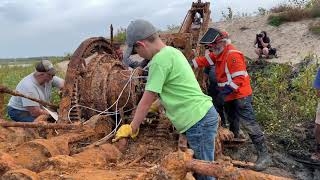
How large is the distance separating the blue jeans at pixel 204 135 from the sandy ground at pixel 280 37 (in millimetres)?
9118

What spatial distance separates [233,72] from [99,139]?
2.06m

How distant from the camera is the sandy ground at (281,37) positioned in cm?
1366

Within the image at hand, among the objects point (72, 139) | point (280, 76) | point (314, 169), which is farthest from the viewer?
point (280, 76)

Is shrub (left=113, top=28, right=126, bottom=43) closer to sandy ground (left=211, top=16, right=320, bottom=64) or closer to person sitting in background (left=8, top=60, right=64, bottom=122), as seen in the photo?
sandy ground (left=211, top=16, right=320, bottom=64)

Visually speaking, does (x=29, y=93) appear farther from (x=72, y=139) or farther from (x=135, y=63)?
(x=72, y=139)

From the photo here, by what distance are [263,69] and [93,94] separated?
21.7ft

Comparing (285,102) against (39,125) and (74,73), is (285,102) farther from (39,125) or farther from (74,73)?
(39,125)

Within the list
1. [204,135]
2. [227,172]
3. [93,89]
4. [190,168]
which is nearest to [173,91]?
[204,135]

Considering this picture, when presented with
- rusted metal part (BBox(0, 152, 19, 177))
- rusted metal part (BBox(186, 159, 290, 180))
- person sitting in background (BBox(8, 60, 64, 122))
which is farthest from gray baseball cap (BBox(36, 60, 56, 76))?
rusted metal part (BBox(186, 159, 290, 180))

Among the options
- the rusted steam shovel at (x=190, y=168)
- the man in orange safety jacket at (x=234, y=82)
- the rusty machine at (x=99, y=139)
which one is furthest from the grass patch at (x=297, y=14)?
the rusted steam shovel at (x=190, y=168)

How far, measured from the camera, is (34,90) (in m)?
7.26

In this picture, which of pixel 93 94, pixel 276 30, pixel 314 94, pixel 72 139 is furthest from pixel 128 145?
pixel 276 30

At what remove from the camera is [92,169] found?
423 centimetres

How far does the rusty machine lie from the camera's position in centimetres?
375
